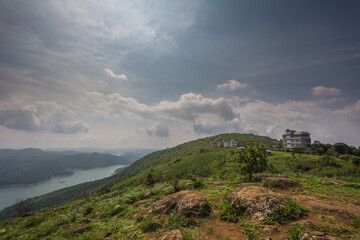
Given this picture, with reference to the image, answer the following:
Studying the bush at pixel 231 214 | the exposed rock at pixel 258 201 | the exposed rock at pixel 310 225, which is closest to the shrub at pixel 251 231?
the exposed rock at pixel 258 201

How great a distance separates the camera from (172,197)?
13.8 metres

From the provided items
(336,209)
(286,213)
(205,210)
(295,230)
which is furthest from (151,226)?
(336,209)

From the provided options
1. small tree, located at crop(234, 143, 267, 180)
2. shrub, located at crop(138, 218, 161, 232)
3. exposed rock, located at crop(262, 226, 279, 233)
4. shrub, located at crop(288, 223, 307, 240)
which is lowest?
shrub, located at crop(138, 218, 161, 232)

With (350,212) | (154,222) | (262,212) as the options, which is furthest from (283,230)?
(154,222)

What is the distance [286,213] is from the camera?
8977mm

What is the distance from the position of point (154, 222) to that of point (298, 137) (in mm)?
99698

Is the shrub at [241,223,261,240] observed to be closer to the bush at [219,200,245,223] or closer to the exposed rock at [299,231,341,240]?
the bush at [219,200,245,223]

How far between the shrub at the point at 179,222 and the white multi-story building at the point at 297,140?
3664 inches

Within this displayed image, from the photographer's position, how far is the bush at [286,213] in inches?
347

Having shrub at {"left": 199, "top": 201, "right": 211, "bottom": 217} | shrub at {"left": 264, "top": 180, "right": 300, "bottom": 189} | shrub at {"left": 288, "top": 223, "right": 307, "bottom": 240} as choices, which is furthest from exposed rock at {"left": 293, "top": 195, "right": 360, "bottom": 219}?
shrub at {"left": 199, "top": 201, "right": 211, "bottom": 217}

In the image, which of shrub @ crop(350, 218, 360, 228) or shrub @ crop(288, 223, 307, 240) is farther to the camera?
shrub @ crop(350, 218, 360, 228)

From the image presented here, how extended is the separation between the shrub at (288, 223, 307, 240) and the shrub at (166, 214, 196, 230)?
18.9 feet

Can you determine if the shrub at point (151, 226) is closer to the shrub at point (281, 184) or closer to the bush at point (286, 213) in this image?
the bush at point (286, 213)

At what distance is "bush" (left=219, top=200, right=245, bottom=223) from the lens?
10102mm
